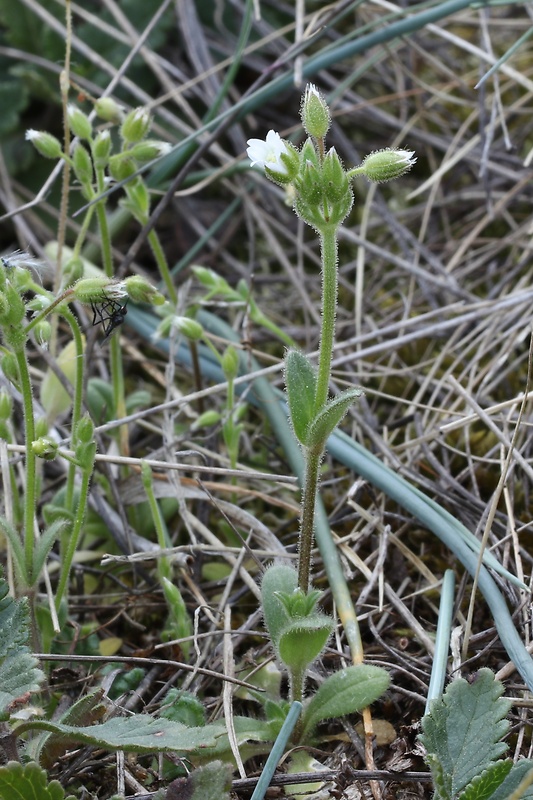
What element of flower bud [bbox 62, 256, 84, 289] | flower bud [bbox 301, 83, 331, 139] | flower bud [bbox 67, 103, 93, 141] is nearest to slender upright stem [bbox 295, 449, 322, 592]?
flower bud [bbox 301, 83, 331, 139]

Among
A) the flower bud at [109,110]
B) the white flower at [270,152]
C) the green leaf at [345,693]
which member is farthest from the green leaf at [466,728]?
the flower bud at [109,110]

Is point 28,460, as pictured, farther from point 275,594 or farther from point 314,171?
point 314,171

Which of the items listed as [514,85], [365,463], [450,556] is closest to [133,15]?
[514,85]

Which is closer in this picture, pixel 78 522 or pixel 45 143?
pixel 78 522

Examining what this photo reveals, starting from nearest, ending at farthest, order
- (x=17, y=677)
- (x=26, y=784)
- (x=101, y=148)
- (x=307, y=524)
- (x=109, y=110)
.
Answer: (x=26, y=784)
(x=17, y=677)
(x=307, y=524)
(x=101, y=148)
(x=109, y=110)

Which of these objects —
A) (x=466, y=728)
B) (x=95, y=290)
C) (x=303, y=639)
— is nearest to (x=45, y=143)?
(x=95, y=290)

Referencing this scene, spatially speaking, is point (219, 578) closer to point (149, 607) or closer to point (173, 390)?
point (149, 607)

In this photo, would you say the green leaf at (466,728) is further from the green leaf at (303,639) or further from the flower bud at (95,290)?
the flower bud at (95,290)
